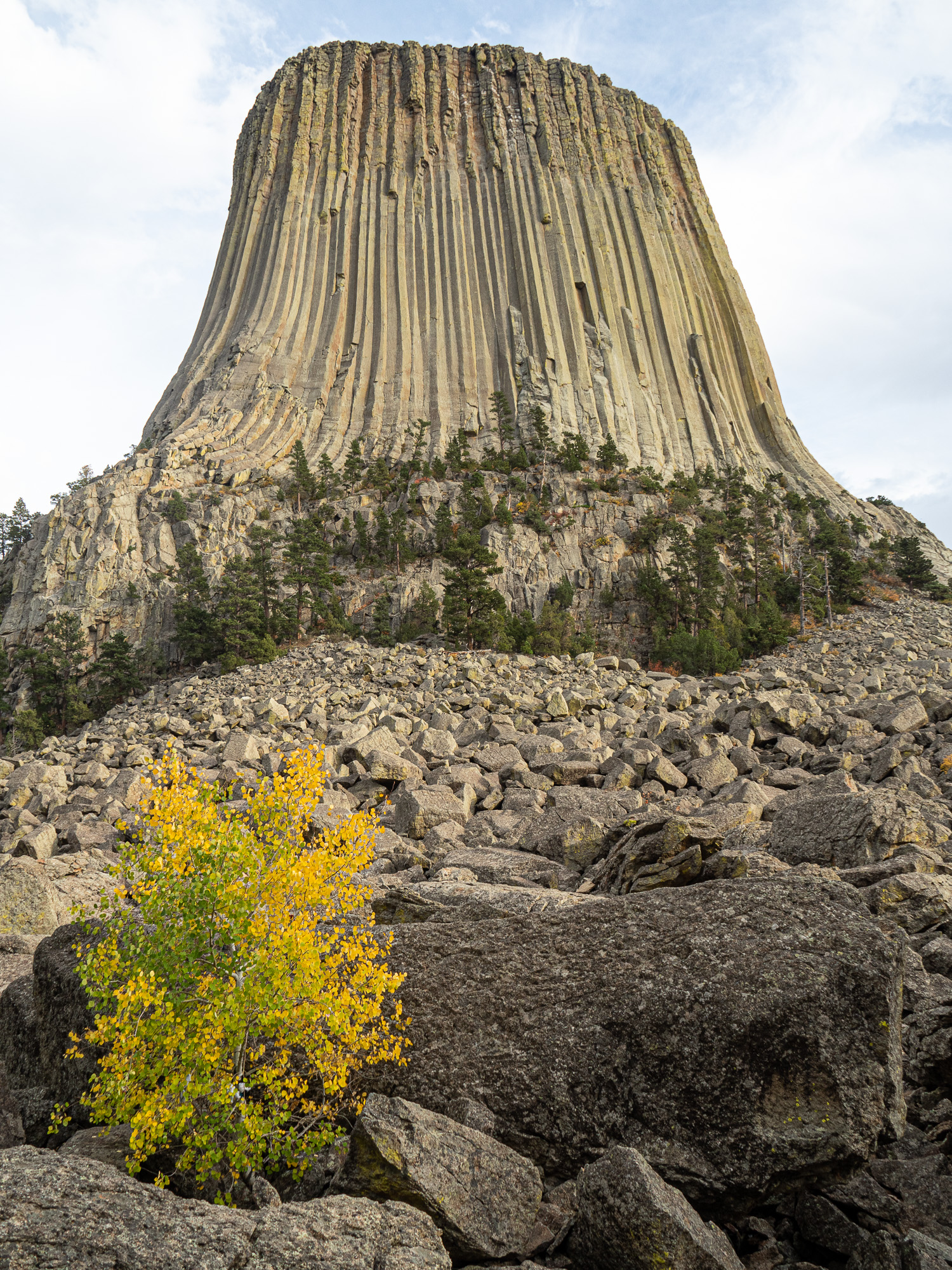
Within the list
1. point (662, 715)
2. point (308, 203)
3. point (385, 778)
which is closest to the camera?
point (385, 778)

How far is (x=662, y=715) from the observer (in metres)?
17.1

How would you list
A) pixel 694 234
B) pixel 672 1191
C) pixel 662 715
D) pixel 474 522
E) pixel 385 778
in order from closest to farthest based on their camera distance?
1. pixel 672 1191
2. pixel 385 778
3. pixel 662 715
4. pixel 474 522
5. pixel 694 234

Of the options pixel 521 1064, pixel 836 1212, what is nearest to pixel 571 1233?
Result: pixel 521 1064

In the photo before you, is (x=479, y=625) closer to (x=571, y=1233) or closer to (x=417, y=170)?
(x=571, y=1233)

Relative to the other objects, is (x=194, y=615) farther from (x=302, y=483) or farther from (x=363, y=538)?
(x=302, y=483)

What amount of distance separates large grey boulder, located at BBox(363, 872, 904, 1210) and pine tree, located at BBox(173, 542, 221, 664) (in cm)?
3743

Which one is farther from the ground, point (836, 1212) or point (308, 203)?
point (308, 203)

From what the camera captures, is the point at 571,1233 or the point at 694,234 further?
the point at 694,234

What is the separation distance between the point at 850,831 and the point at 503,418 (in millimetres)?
59081

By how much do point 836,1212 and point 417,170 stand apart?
81.5 meters

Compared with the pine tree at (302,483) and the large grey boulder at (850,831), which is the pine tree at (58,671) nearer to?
the pine tree at (302,483)

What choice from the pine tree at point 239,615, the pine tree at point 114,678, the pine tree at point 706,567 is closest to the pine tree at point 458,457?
the pine tree at point 706,567

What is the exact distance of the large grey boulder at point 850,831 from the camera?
6789 millimetres

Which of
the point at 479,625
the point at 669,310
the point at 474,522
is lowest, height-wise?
the point at 479,625
